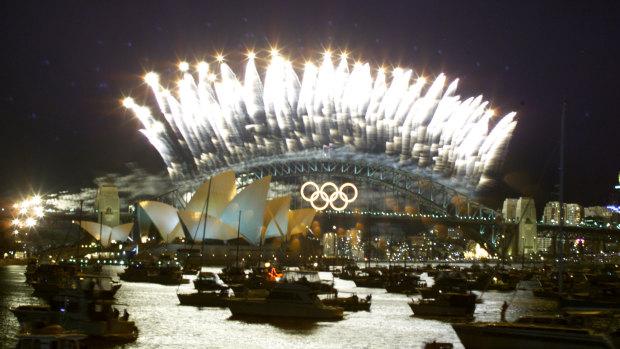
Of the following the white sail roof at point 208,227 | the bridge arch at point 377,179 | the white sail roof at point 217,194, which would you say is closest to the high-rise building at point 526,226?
the bridge arch at point 377,179

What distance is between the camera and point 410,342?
1070 inches

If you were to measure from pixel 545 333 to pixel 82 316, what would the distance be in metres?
13.2

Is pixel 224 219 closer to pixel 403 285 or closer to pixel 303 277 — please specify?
pixel 403 285

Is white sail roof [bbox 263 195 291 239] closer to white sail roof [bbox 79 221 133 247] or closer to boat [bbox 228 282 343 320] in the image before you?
white sail roof [bbox 79 221 133 247]

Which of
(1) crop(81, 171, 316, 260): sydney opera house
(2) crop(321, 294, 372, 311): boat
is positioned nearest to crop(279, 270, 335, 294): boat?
(2) crop(321, 294, 372, 311): boat

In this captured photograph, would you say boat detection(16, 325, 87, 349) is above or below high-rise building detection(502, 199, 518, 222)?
below

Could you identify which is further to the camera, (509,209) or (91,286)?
(509,209)

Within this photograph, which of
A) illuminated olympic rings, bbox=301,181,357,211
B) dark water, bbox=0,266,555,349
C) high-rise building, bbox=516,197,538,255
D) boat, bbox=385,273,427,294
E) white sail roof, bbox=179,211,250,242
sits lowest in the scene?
dark water, bbox=0,266,555,349

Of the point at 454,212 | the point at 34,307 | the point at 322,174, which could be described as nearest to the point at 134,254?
the point at 322,174

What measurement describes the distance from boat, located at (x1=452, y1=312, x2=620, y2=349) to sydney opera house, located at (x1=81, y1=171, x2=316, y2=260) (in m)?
46.0

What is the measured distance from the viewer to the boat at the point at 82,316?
23.7 m

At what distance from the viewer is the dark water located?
84.9 feet

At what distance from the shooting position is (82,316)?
937 inches

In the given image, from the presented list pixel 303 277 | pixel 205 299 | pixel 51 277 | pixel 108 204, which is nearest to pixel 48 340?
pixel 303 277
